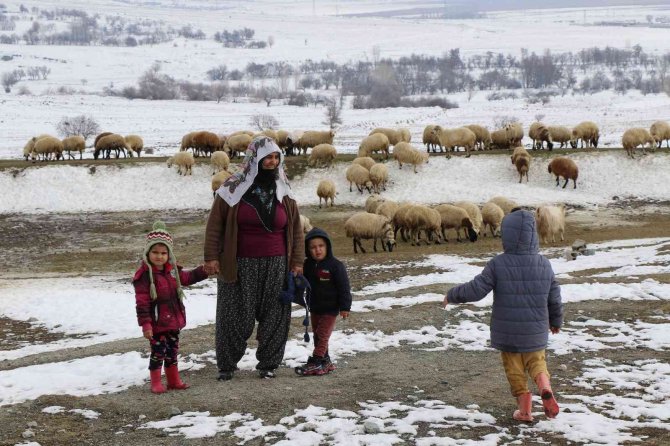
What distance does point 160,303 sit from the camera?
734cm

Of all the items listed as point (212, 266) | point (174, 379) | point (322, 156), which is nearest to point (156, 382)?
point (174, 379)

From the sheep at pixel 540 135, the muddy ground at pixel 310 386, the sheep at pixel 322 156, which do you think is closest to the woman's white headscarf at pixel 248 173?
the muddy ground at pixel 310 386

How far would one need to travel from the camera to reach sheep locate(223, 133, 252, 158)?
114 ft

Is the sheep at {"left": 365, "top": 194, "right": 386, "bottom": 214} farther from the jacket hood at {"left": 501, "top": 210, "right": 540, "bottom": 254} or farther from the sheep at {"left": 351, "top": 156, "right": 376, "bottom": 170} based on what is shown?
the jacket hood at {"left": 501, "top": 210, "right": 540, "bottom": 254}

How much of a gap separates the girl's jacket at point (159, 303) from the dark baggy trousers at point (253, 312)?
405 mm

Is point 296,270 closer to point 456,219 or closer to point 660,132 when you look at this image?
point 456,219

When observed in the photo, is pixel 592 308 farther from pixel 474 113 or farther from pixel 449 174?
pixel 474 113

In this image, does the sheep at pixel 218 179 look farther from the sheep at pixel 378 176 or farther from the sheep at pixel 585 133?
the sheep at pixel 585 133

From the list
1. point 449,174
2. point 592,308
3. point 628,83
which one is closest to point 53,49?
point 628,83

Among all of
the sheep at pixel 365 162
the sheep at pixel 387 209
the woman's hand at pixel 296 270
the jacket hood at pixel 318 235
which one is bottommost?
the sheep at pixel 387 209

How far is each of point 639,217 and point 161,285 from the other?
21.7 m

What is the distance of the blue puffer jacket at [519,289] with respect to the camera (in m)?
6.20

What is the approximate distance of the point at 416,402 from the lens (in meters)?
6.91

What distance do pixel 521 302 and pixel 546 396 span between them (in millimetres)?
700
